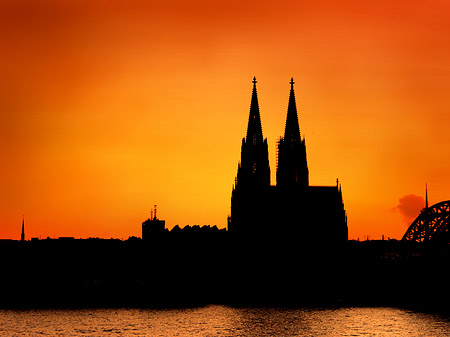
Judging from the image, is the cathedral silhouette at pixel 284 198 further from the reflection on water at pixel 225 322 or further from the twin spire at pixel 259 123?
the reflection on water at pixel 225 322

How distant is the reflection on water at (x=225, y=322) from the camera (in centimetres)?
9938

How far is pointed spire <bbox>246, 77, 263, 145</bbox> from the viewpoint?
161125 mm

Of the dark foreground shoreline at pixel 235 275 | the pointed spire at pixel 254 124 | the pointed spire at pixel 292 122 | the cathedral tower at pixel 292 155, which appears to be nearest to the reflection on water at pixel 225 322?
the dark foreground shoreline at pixel 235 275

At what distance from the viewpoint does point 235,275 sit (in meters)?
180

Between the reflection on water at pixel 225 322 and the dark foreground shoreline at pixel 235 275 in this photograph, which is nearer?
the reflection on water at pixel 225 322

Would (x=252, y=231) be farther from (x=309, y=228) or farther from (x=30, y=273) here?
(x=30, y=273)

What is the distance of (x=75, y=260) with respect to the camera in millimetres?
198250

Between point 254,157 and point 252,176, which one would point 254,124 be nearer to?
point 254,157

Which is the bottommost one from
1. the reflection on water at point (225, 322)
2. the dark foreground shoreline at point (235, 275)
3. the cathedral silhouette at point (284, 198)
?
the reflection on water at point (225, 322)

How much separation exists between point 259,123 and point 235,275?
33914mm

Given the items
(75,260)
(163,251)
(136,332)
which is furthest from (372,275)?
(136,332)

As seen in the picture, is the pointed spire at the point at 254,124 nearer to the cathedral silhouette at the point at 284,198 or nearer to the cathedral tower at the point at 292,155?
the cathedral silhouette at the point at 284,198

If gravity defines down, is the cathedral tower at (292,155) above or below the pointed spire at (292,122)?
below

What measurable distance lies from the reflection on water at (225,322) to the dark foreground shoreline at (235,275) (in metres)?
23.4
